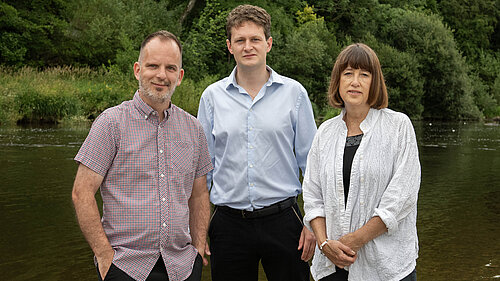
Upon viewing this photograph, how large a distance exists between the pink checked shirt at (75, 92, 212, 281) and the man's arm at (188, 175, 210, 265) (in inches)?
6.1

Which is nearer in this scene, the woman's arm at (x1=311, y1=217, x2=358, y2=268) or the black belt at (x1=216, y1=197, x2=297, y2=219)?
the woman's arm at (x1=311, y1=217, x2=358, y2=268)

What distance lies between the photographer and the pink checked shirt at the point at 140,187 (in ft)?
7.96

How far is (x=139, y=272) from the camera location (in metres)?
2.43

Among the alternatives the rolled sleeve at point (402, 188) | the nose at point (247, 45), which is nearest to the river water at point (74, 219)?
the nose at point (247, 45)

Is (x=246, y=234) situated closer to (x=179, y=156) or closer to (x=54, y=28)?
(x=179, y=156)

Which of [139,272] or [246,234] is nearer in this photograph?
[139,272]

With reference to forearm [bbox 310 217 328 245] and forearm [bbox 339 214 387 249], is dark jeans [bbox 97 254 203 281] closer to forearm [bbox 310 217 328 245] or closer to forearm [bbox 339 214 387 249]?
forearm [bbox 310 217 328 245]

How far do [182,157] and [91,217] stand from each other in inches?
18.8

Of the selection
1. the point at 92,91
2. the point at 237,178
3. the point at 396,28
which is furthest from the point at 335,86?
the point at 396,28

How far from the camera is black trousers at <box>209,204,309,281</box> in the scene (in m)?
3.12

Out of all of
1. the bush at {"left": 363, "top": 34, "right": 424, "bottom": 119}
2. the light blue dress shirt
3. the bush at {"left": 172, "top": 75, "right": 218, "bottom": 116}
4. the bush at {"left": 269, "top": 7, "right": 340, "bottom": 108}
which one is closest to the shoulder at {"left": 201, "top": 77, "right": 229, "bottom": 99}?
the light blue dress shirt

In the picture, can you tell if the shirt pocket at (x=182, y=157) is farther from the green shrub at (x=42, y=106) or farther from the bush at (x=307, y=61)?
the bush at (x=307, y=61)

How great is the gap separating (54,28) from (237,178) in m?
29.4

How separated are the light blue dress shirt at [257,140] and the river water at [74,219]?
87.2 inches
